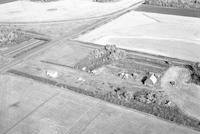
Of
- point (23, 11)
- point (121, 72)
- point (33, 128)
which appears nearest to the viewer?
point (33, 128)

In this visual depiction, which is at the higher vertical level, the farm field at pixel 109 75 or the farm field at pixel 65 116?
the farm field at pixel 109 75

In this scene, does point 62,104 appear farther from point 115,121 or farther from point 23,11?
point 23,11

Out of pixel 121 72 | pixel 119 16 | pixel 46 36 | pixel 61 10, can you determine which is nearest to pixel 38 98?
pixel 121 72

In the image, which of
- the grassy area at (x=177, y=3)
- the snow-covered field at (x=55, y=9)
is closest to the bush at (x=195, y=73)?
the snow-covered field at (x=55, y=9)

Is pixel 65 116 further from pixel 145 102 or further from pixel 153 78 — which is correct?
pixel 153 78

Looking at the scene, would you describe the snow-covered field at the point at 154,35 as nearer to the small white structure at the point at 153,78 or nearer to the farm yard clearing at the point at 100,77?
the farm yard clearing at the point at 100,77

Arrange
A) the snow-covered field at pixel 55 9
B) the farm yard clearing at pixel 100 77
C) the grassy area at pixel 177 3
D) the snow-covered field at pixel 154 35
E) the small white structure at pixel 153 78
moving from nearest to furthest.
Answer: the farm yard clearing at pixel 100 77, the small white structure at pixel 153 78, the snow-covered field at pixel 154 35, the snow-covered field at pixel 55 9, the grassy area at pixel 177 3

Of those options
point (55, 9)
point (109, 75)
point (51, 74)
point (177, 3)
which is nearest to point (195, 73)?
point (109, 75)
